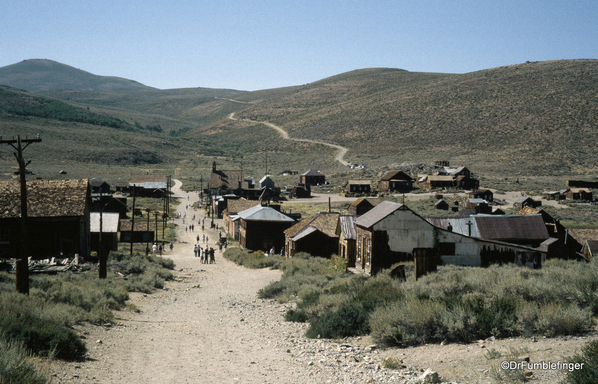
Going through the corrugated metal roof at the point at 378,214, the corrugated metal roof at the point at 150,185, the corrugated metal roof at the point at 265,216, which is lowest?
the corrugated metal roof at the point at 265,216

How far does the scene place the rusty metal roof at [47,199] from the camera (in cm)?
2669

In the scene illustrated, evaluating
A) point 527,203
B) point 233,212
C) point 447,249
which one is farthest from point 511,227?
point 527,203

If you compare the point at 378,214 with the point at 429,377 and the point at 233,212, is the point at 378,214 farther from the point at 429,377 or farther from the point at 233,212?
the point at 233,212

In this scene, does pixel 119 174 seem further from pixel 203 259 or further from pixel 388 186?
pixel 203 259

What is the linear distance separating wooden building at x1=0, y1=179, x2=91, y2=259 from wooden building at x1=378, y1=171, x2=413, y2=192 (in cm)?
6151

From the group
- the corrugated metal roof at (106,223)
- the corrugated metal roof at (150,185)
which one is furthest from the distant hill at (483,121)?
Answer: the corrugated metal roof at (106,223)

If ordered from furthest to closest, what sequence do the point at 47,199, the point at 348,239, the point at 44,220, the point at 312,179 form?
the point at 312,179, the point at 348,239, the point at 47,199, the point at 44,220

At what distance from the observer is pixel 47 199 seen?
27641 mm

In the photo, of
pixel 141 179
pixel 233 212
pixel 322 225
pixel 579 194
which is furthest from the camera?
pixel 141 179

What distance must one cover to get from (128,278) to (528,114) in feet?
382

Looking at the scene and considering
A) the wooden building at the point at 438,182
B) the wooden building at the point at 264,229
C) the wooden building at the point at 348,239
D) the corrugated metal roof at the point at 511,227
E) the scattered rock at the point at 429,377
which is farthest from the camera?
the wooden building at the point at 438,182

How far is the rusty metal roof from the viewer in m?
26.7

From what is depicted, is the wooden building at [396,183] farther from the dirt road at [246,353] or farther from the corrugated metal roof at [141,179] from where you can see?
the dirt road at [246,353]

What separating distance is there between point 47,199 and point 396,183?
209 feet
